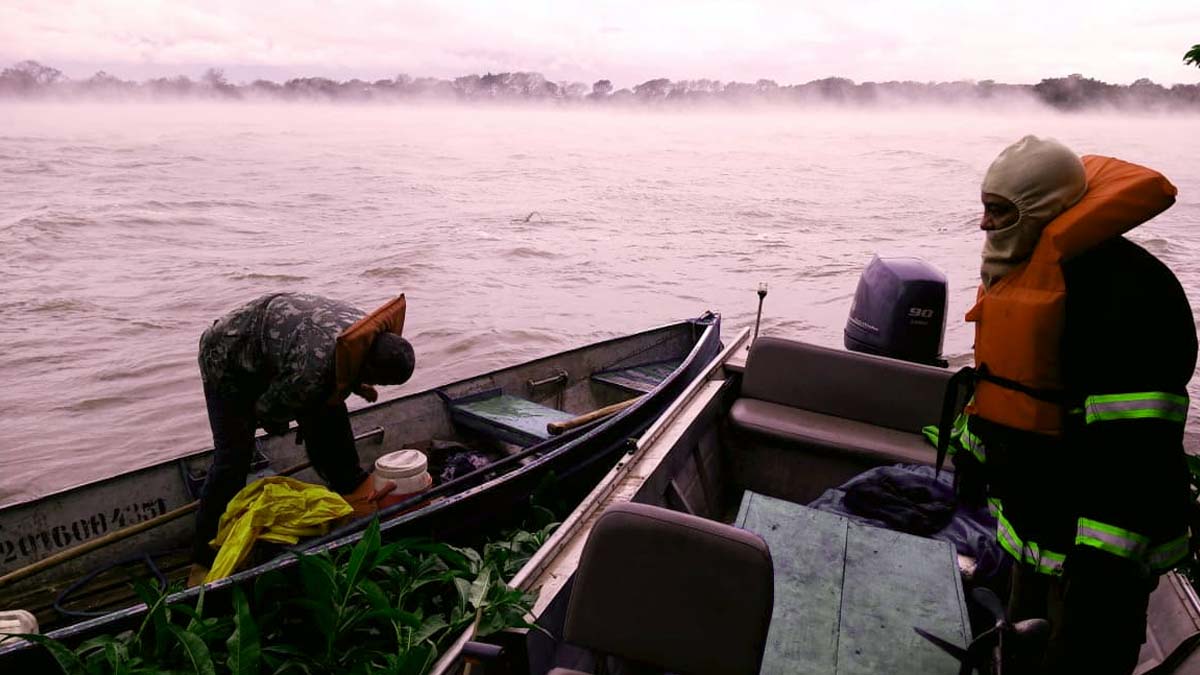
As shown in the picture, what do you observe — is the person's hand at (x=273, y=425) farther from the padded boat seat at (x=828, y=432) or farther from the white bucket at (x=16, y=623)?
the padded boat seat at (x=828, y=432)

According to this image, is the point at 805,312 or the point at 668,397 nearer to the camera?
the point at 668,397

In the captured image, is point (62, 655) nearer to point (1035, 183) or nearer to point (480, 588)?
point (480, 588)

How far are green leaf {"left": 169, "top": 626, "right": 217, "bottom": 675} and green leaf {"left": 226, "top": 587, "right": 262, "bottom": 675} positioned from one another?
73 mm

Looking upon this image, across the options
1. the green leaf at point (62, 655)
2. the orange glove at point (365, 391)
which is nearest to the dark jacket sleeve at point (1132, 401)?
the orange glove at point (365, 391)

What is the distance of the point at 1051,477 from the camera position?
210 cm

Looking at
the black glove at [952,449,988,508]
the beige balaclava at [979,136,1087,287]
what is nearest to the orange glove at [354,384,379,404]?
the black glove at [952,449,988,508]

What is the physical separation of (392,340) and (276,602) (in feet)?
4.28

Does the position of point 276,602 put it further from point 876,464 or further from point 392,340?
point 876,464

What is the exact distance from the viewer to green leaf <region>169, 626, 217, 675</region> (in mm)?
2570

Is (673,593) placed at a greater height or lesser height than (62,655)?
greater

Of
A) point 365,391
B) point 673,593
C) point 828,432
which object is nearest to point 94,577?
point 365,391

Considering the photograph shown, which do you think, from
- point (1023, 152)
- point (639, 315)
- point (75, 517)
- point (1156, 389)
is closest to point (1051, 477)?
point (1156, 389)

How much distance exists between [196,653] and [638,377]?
4943 mm

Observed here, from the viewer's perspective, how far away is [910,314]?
16.7 ft
